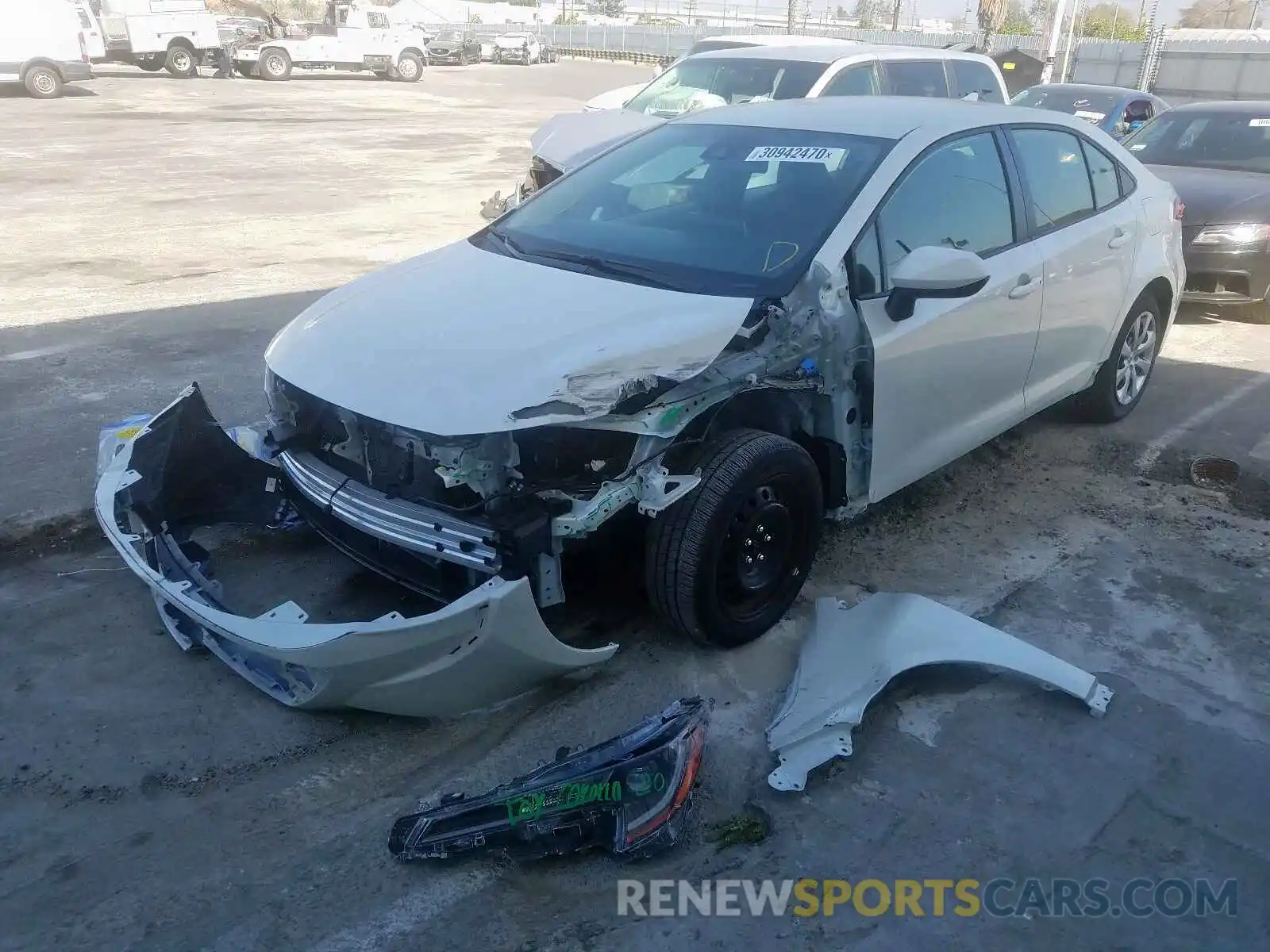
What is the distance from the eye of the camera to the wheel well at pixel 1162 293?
5.74 metres

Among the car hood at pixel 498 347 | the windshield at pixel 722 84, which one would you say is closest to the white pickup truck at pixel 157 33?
the windshield at pixel 722 84

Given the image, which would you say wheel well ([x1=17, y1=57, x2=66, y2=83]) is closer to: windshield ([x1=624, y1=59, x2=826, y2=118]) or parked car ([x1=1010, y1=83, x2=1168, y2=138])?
windshield ([x1=624, y1=59, x2=826, y2=118])

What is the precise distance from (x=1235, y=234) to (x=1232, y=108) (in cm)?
235

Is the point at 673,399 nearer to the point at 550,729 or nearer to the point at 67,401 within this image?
the point at 550,729

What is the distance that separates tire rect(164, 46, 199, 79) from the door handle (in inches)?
1233

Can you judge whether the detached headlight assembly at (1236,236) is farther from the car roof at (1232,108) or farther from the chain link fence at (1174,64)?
the chain link fence at (1174,64)

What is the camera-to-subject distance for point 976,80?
10234 mm

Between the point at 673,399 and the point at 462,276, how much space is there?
45.8 inches

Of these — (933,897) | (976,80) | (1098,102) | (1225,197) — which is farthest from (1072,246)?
(1098,102)

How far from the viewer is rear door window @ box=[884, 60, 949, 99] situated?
31.1 feet

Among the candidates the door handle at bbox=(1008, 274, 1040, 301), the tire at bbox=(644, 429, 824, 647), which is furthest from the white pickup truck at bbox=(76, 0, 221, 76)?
the tire at bbox=(644, 429, 824, 647)

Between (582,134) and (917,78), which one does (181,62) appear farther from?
(917,78)

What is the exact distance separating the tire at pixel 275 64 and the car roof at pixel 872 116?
3085 centimetres

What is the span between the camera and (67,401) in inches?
231
